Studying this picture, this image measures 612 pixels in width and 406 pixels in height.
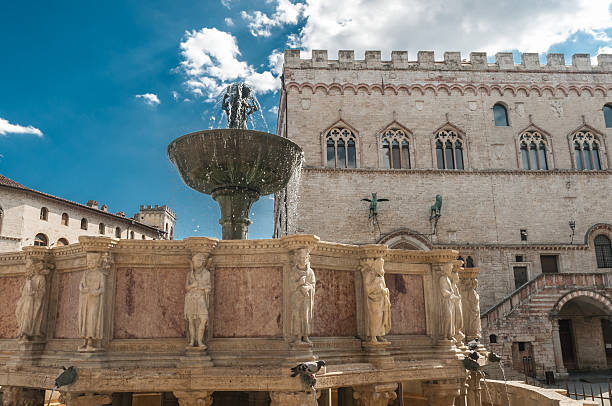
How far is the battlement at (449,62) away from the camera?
1010 inches

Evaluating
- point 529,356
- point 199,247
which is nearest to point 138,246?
point 199,247

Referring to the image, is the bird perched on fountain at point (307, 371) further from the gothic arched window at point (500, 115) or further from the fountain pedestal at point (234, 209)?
the gothic arched window at point (500, 115)

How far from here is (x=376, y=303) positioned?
6387 mm

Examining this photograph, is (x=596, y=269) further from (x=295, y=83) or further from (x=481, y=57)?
(x=295, y=83)

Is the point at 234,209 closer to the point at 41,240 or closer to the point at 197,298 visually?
the point at 197,298

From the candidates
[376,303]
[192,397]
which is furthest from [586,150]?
[192,397]

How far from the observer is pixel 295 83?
82.7 ft

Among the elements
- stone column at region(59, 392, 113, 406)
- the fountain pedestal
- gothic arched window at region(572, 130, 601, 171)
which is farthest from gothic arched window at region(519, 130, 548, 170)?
stone column at region(59, 392, 113, 406)

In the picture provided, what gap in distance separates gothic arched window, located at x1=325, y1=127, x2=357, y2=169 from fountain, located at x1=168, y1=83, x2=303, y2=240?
598 inches

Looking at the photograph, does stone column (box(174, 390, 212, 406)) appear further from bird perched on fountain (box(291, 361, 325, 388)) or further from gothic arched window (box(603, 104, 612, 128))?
gothic arched window (box(603, 104, 612, 128))

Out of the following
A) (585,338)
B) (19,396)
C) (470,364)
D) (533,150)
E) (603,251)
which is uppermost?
(533,150)

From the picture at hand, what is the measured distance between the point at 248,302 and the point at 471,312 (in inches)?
183

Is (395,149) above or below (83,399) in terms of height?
above

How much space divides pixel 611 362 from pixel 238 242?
22.9m
